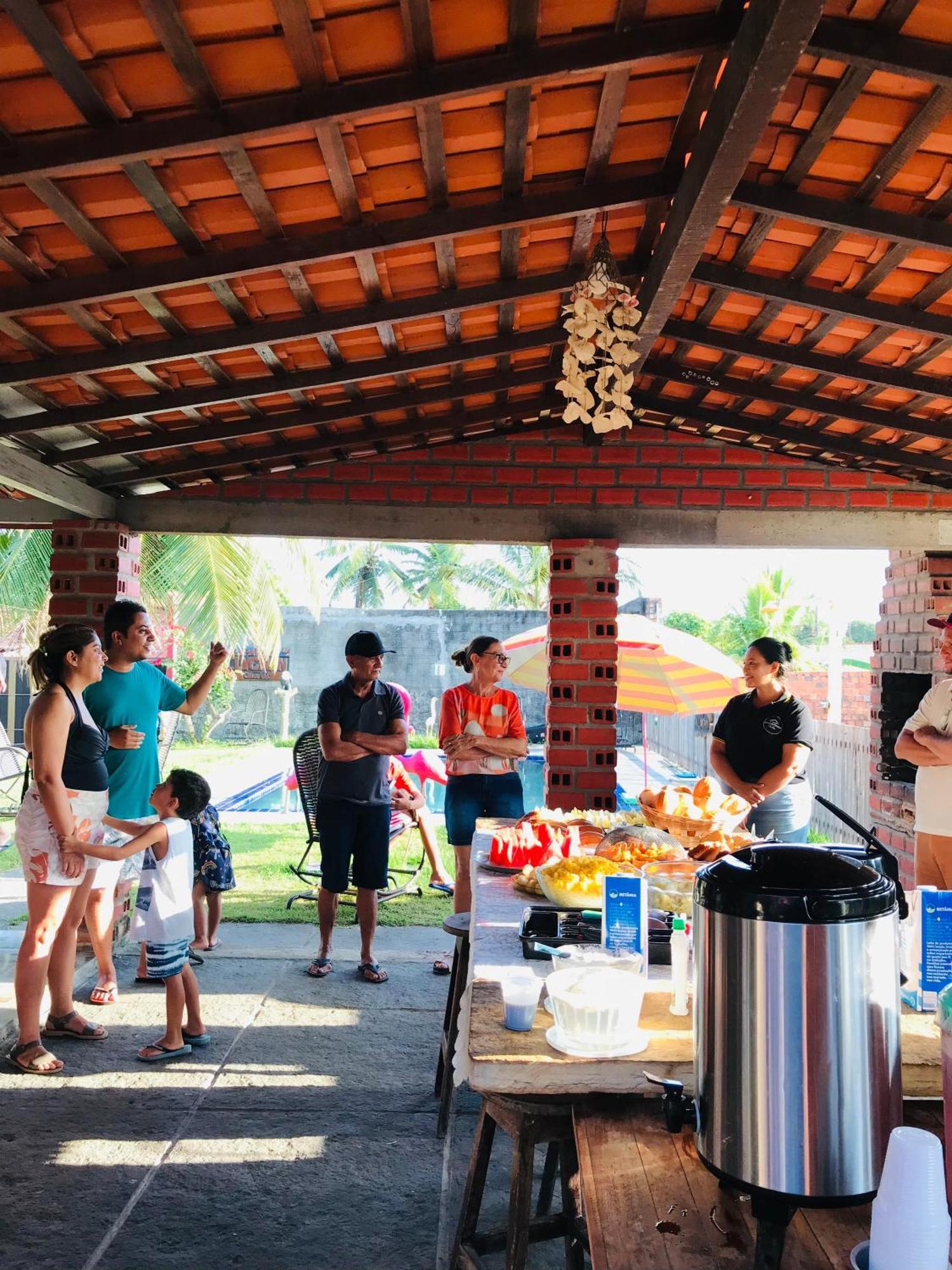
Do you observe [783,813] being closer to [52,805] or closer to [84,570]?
[52,805]

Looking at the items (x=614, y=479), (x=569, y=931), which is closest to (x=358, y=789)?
(x=614, y=479)

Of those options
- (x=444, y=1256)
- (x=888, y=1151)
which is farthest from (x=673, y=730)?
(x=888, y=1151)

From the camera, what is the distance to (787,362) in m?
4.31

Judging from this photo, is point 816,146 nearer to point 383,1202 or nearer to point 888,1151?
point 888,1151

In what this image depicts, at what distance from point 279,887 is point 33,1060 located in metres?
3.62

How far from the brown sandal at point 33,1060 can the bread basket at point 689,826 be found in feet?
8.34

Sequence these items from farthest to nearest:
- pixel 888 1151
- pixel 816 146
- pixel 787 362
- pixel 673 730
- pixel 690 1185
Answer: pixel 673 730
pixel 787 362
pixel 816 146
pixel 690 1185
pixel 888 1151

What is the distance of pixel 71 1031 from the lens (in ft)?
13.9

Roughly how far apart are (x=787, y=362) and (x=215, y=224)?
256 centimetres

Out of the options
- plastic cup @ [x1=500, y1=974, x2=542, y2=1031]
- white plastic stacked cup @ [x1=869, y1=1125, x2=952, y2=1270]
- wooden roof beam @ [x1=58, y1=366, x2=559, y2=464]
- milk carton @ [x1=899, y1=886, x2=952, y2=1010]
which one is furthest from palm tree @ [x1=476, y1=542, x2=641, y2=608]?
white plastic stacked cup @ [x1=869, y1=1125, x2=952, y2=1270]

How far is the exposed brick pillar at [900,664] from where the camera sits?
591cm

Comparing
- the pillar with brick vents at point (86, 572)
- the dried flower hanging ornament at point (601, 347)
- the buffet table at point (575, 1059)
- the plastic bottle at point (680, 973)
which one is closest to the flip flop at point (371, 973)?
the pillar with brick vents at point (86, 572)

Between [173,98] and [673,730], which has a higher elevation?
[173,98]

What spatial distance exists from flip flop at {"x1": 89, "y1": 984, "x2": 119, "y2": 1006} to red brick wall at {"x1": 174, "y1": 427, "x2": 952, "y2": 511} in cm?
288
